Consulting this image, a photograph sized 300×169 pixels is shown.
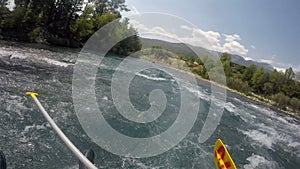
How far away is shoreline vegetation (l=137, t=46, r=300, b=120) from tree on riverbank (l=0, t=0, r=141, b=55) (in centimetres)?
869

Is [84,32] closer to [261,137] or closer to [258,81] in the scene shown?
[261,137]

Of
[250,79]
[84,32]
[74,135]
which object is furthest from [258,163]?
[250,79]

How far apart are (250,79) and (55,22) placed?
43363 millimetres

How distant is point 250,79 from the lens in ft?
180

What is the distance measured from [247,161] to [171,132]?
281 cm

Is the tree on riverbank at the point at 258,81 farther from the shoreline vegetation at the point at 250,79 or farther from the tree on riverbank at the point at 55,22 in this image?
the tree on riverbank at the point at 55,22

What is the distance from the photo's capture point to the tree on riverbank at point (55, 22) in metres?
23.1

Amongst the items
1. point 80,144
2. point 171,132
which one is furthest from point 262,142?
point 80,144

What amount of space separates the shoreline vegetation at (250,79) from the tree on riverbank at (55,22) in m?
8.69

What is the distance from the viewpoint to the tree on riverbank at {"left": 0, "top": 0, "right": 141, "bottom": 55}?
23.1 meters

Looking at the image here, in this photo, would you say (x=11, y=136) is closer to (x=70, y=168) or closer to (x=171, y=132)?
(x=70, y=168)

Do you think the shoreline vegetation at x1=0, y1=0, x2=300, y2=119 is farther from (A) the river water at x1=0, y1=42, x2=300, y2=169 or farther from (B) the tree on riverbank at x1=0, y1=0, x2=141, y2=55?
(A) the river water at x1=0, y1=42, x2=300, y2=169

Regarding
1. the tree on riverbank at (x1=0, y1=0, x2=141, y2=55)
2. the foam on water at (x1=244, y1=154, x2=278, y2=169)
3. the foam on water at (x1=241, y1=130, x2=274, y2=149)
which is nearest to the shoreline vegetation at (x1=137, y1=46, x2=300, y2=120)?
the tree on riverbank at (x1=0, y1=0, x2=141, y2=55)

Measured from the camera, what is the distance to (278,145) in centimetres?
1159
